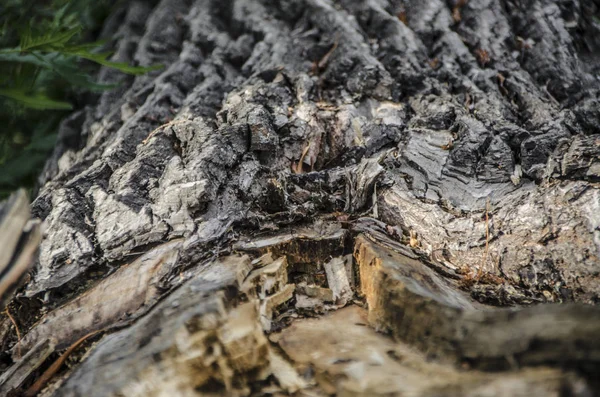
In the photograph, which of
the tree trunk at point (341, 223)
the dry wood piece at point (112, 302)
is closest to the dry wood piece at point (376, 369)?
the tree trunk at point (341, 223)

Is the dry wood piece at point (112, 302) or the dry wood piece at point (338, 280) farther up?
the dry wood piece at point (112, 302)

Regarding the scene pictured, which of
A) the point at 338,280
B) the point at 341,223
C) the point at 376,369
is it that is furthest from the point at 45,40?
the point at 376,369

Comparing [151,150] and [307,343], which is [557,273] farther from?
[151,150]

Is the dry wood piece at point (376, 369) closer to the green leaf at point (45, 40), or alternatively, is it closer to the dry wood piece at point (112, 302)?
the dry wood piece at point (112, 302)

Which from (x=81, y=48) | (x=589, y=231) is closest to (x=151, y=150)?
(x=81, y=48)

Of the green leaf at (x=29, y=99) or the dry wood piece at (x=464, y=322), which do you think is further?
the green leaf at (x=29, y=99)

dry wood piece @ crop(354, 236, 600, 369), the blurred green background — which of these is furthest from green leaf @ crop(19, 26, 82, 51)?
dry wood piece @ crop(354, 236, 600, 369)

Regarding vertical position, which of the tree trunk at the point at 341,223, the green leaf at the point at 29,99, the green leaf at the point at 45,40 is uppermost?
the green leaf at the point at 45,40

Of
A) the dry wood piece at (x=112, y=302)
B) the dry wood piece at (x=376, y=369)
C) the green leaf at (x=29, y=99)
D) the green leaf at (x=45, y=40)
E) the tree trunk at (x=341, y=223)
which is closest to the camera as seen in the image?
the dry wood piece at (x=376, y=369)
